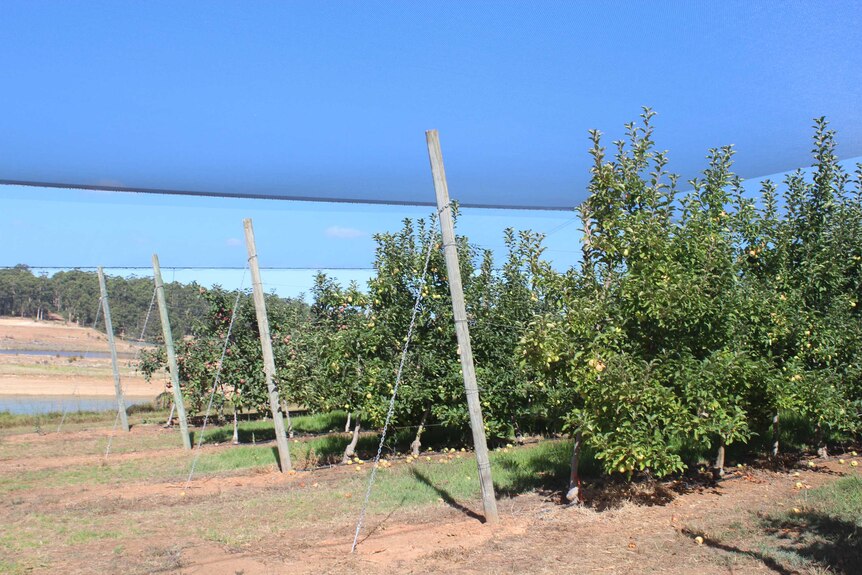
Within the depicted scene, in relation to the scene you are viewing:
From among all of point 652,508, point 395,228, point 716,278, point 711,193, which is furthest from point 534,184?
point 652,508

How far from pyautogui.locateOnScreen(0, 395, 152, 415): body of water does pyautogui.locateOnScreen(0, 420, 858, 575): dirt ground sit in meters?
14.7

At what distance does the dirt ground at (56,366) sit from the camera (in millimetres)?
30844

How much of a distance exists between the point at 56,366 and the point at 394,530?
36.6m

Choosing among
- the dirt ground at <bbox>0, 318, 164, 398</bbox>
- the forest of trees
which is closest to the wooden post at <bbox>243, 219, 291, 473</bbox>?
the forest of trees

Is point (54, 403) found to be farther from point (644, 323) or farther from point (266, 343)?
point (644, 323)

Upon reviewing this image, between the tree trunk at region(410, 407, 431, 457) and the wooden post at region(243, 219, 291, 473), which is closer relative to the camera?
the wooden post at region(243, 219, 291, 473)

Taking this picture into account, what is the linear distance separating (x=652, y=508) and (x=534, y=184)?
547 cm

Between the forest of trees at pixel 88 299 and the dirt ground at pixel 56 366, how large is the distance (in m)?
1.36

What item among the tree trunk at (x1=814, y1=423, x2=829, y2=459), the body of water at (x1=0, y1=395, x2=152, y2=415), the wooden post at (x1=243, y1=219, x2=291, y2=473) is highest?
the wooden post at (x1=243, y1=219, x2=291, y2=473)

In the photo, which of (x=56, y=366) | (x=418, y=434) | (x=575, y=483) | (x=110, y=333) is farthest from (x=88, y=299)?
(x=575, y=483)

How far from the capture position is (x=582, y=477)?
30.8 feet

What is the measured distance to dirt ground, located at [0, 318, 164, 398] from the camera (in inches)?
1214

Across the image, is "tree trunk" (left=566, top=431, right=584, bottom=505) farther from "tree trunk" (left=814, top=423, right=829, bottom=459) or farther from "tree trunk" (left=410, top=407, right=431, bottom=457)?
"tree trunk" (left=410, top=407, right=431, bottom=457)

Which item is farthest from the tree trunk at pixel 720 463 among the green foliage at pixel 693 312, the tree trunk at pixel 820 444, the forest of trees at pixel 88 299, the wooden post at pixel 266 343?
the forest of trees at pixel 88 299
